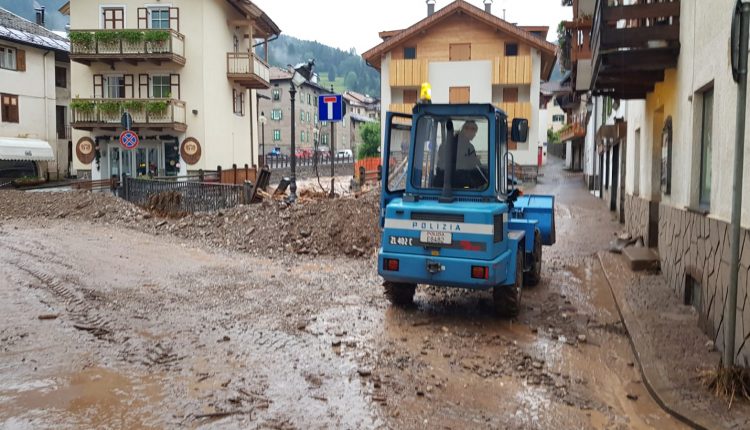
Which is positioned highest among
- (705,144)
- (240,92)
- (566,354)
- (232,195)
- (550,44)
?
(550,44)

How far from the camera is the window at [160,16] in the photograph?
3284 centimetres

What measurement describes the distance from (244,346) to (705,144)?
6.14m

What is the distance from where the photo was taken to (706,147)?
816cm

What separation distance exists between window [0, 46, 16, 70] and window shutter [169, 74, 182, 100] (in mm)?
10148

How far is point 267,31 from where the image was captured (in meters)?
39.3

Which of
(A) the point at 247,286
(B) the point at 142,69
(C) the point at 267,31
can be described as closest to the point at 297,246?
(A) the point at 247,286

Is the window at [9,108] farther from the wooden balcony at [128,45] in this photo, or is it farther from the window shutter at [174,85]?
the window shutter at [174,85]

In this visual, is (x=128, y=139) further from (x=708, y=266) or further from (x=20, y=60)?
(x=20, y=60)

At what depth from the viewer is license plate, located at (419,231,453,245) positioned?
781cm

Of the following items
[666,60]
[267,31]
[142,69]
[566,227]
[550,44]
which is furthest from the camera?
[267,31]

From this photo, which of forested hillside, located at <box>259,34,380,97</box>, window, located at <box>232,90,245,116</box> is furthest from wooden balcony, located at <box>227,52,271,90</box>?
forested hillside, located at <box>259,34,380,97</box>

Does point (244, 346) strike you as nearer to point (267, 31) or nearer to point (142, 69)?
point (142, 69)

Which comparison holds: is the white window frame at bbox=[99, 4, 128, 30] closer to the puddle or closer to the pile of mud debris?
the pile of mud debris

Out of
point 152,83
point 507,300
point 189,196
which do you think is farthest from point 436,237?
point 152,83
